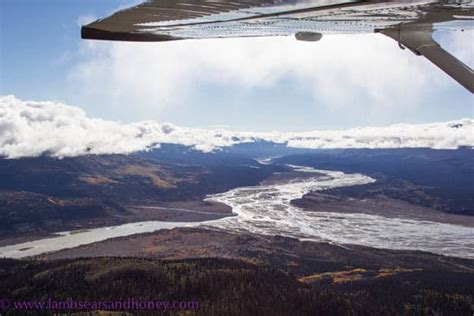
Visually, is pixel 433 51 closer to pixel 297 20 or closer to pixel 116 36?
pixel 297 20

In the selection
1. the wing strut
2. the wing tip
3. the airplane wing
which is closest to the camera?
the airplane wing

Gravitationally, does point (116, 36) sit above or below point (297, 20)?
below

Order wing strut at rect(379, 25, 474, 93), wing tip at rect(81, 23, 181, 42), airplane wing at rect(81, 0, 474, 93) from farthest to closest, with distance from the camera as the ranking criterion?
wing strut at rect(379, 25, 474, 93)
wing tip at rect(81, 23, 181, 42)
airplane wing at rect(81, 0, 474, 93)

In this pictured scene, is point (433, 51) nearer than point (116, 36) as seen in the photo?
No

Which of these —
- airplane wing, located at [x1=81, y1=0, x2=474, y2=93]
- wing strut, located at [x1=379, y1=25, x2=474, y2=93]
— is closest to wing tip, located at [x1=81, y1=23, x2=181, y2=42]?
airplane wing, located at [x1=81, y1=0, x2=474, y2=93]

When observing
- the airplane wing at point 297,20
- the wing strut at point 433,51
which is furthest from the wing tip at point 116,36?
the wing strut at point 433,51

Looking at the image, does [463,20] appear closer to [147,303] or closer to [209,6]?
[209,6]

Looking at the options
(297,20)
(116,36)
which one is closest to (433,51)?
(297,20)

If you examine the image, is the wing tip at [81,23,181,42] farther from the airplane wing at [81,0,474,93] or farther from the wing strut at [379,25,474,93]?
the wing strut at [379,25,474,93]
